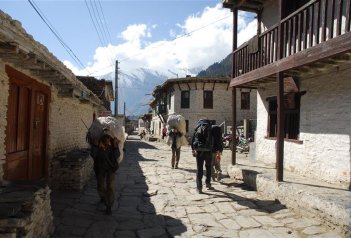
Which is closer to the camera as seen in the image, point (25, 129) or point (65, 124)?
point (25, 129)

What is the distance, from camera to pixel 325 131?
852 cm

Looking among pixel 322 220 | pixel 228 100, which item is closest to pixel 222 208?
pixel 322 220

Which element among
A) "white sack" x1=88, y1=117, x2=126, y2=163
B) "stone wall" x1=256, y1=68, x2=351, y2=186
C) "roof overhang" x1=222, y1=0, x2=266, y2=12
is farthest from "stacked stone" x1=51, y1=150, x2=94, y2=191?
"roof overhang" x1=222, y1=0, x2=266, y2=12

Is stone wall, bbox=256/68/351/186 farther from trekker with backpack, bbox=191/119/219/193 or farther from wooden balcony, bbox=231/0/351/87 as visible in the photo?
trekker with backpack, bbox=191/119/219/193

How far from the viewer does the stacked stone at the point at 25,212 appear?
12.2ft

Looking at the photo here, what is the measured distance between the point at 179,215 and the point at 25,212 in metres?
3.19

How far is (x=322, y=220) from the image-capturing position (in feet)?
19.5

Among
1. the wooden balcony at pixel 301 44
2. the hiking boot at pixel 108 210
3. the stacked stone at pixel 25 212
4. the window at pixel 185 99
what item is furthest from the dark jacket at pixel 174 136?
the window at pixel 185 99

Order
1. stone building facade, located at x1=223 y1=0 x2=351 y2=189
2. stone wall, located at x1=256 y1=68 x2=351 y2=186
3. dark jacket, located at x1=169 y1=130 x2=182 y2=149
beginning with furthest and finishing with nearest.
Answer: dark jacket, located at x1=169 y1=130 x2=182 y2=149 → stone wall, located at x1=256 y1=68 x2=351 y2=186 → stone building facade, located at x1=223 y1=0 x2=351 y2=189

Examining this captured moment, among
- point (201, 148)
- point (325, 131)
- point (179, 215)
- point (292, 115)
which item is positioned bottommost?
point (179, 215)

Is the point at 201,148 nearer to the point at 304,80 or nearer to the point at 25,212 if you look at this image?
the point at 304,80

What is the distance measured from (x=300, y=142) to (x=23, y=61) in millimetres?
7163

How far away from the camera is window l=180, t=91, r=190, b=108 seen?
1211 inches

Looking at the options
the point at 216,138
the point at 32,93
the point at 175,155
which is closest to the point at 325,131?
the point at 216,138
